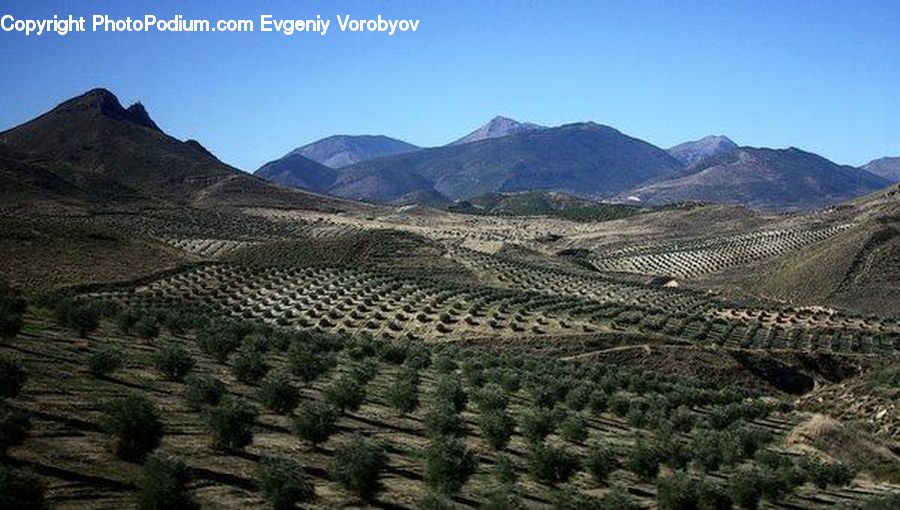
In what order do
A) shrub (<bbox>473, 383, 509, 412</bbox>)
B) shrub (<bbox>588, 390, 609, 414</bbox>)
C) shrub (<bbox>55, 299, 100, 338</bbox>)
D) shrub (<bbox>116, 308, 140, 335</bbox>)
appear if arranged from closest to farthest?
1. shrub (<bbox>473, 383, 509, 412</bbox>)
2. shrub (<bbox>55, 299, 100, 338</bbox>)
3. shrub (<bbox>588, 390, 609, 414</bbox>)
4. shrub (<bbox>116, 308, 140, 335</bbox>)

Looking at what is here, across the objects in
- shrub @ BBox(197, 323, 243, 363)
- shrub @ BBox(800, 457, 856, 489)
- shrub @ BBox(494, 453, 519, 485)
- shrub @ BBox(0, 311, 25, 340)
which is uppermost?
shrub @ BBox(0, 311, 25, 340)

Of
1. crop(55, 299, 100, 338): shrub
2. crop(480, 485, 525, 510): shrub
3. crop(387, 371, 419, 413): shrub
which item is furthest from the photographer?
crop(55, 299, 100, 338): shrub

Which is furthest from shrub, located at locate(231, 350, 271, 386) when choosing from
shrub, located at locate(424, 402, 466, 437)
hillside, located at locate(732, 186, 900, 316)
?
hillside, located at locate(732, 186, 900, 316)

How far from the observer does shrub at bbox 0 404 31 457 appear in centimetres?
1233

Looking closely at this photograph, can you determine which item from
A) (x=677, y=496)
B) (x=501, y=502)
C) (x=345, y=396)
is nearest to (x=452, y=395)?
(x=345, y=396)

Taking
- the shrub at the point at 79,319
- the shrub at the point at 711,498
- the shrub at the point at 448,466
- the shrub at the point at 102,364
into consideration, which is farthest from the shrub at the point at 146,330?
the shrub at the point at 711,498

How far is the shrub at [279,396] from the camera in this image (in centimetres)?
1897

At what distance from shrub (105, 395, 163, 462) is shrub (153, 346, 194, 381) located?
6.15 m

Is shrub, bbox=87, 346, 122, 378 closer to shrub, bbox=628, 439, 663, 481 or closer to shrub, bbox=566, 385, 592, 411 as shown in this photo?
shrub, bbox=628, 439, 663, 481

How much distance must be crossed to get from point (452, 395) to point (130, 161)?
16395cm

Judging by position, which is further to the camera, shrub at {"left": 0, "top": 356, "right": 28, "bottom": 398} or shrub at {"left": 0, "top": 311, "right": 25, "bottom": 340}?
shrub at {"left": 0, "top": 311, "right": 25, "bottom": 340}

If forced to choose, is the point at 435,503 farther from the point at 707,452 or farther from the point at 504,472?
the point at 707,452

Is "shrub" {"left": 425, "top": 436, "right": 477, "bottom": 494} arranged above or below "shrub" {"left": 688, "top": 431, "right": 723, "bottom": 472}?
above

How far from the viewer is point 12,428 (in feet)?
41.5
